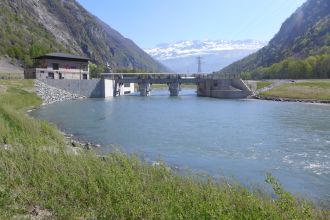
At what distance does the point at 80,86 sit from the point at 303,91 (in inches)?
2421

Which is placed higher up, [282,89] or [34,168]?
[282,89]

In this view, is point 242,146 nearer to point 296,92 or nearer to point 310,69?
point 296,92

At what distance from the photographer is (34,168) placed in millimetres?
8539

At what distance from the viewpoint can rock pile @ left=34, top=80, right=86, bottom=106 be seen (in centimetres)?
5194

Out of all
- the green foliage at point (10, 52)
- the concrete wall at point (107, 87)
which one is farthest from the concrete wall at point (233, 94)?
the green foliage at point (10, 52)

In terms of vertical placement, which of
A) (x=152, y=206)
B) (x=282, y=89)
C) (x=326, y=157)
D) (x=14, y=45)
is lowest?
(x=326, y=157)

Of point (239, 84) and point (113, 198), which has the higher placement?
point (239, 84)

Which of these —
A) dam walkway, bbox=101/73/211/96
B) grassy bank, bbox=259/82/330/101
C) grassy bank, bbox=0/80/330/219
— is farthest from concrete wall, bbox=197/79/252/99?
grassy bank, bbox=0/80/330/219

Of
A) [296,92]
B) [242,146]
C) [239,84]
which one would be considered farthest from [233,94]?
[242,146]

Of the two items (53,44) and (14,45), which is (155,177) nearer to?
(14,45)

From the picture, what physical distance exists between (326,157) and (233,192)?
36.0ft

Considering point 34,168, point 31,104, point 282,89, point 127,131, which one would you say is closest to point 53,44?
point 31,104

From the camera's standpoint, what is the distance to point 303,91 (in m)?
59.8

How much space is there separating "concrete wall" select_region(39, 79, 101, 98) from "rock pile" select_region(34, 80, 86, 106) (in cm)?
209
